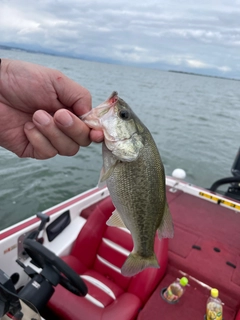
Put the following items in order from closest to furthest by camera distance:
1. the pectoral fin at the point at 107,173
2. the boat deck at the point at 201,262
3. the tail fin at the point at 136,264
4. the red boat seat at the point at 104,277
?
the pectoral fin at the point at 107,173 < the tail fin at the point at 136,264 < the red boat seat at the point at 104,277 < the boat deck at the point at 201,262

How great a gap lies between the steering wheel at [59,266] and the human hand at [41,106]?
1.09 meters

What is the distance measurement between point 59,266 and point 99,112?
1.56 metres

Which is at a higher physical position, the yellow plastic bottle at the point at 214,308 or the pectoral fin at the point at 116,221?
the pectoral fin at the point at 116,221

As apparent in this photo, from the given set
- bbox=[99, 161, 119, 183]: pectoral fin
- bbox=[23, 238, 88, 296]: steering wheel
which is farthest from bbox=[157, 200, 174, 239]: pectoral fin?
bbox=[23, 238, 88, 296]: steering wheel

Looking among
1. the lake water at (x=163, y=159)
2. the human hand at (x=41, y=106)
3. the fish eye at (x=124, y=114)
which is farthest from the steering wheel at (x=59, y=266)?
the lake water at (x=163, y=159)

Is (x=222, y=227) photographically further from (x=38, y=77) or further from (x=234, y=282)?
(x=38, y=77)

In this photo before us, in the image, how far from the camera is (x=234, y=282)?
134 inches

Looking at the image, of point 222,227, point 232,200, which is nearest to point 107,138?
point 222,227

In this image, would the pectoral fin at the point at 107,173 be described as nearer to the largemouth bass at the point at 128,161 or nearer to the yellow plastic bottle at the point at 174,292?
the largemouth bass at the point at 128,161

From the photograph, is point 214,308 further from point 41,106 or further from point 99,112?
point 41,106

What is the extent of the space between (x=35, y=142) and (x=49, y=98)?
0.32 metres

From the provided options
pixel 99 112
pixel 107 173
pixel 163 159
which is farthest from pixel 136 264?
pixel 163 159

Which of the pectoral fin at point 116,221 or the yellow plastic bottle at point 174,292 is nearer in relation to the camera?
the pectoral fin at point 116,221

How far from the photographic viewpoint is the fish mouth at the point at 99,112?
1632 millimetres
